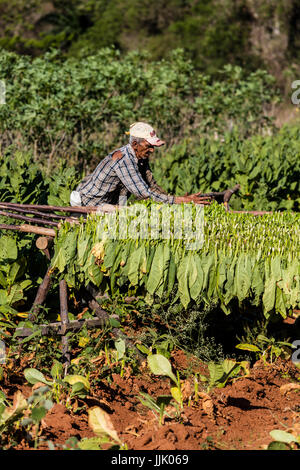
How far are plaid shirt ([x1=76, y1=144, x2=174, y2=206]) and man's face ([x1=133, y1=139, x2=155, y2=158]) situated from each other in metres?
0.05

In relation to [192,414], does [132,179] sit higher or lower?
higher

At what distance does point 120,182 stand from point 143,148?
0.39 meters

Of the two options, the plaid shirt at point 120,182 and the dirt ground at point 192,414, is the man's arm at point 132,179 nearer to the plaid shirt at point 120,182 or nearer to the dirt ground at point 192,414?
the plaid shirt at point 120,182

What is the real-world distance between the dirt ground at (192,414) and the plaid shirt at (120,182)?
130cm

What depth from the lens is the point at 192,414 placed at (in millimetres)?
3461

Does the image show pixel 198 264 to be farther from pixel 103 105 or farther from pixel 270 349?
pixel 103 105

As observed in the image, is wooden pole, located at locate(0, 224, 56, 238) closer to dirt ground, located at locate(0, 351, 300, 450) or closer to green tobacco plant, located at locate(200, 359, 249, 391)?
dirt ground, located at locate(0, 351, 300, 450)

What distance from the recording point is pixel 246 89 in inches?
506

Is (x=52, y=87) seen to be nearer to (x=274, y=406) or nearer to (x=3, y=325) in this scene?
(x=3, y=325)

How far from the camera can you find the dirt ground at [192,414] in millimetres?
3139

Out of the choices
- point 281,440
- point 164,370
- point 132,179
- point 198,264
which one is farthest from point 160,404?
point 132,179

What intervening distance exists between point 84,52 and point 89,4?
179 inches

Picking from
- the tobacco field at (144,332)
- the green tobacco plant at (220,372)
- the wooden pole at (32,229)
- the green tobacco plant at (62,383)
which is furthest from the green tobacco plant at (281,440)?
the wooden pole at (32,229)
